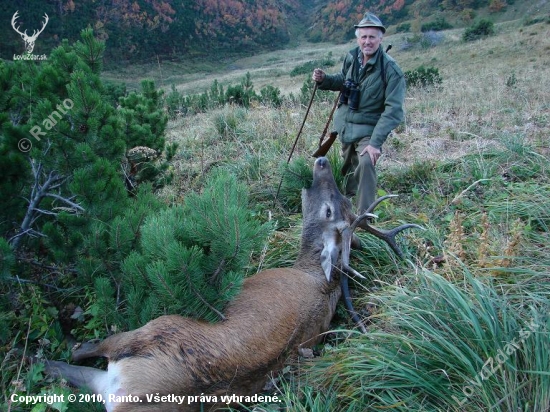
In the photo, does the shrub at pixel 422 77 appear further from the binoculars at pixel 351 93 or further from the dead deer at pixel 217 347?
the dead deer at pixel 217 347

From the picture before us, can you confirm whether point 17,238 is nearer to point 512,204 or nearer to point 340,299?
point 340,299

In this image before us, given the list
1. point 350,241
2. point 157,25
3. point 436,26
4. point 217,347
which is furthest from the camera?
point 157,25

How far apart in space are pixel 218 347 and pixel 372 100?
123 inches

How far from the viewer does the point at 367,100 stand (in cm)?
448

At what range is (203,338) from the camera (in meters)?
2.39

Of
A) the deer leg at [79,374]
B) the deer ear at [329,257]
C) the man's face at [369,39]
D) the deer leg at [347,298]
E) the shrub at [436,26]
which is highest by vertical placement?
the shrub at [436,26]

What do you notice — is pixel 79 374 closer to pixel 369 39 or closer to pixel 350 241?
pixel 350 241

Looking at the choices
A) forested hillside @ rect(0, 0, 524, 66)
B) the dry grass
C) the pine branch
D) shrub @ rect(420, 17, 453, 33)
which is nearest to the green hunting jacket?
the dry grass

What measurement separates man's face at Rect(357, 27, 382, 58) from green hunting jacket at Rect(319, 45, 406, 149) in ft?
0.24

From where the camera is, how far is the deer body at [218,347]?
219cm

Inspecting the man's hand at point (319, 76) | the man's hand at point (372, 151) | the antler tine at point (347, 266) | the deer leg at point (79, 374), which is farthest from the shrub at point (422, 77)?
the deer leg at point (79, 374)

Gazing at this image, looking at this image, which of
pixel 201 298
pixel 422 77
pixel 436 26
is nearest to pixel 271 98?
pixel 422 77

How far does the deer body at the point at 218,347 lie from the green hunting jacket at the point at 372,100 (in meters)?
1.72

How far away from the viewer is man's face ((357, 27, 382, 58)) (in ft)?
13.9
